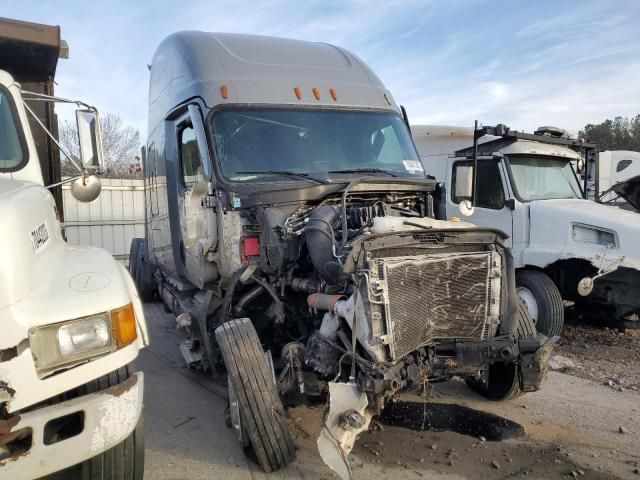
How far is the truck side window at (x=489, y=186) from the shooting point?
7.46 meters

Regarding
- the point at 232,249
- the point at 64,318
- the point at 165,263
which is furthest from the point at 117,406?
the point at 165,263

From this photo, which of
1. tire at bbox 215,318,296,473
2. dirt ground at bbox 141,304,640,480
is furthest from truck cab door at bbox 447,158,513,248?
tire at bbox 215,318,296,473

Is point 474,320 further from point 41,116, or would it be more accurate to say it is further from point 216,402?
point 41,116

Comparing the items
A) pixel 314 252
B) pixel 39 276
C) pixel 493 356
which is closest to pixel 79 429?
pixel 39 276

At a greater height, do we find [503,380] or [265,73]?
[265,73]

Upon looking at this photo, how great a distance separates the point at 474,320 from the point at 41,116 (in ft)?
14.6

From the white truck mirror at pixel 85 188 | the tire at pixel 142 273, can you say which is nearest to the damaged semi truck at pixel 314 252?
the white truck mirror at pixel 85 188

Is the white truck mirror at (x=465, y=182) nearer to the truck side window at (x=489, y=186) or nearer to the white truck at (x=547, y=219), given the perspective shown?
the white truck at (x=547, y=219)

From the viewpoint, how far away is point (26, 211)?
2816 millimetres

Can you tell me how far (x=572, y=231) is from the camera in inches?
260

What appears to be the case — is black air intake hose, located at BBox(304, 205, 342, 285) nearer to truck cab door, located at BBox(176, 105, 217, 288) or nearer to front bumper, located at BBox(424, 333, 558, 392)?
front bumper, located at BBox(424, 333, 558, 392)

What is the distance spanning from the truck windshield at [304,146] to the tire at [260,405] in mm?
1600

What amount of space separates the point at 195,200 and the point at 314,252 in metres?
1.50

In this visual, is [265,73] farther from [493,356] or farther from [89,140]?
[493,356]
